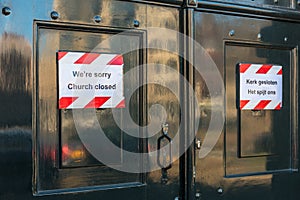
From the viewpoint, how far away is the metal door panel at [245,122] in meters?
2.29

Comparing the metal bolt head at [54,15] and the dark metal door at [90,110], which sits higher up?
the metal bolt head at [54,15]

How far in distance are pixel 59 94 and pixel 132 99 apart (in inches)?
13.8

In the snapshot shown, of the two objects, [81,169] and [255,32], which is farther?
[255,32]

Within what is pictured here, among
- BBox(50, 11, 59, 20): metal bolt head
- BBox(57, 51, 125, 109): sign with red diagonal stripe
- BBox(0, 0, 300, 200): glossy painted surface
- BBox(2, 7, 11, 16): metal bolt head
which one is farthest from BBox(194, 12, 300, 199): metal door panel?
BBox(2, 7, 11, 16): metal bolt head

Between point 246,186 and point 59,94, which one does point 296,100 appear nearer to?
point 246,186

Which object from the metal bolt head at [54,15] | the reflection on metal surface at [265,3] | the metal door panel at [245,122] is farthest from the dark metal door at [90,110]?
the reflection on metal surface at [265,3]

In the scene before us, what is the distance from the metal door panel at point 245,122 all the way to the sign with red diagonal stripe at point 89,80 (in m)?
0.43

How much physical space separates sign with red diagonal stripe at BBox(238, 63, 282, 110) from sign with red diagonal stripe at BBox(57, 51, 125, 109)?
71 cm

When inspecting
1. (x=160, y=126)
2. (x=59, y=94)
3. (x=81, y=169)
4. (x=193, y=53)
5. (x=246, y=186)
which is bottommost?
(x=246, y=186)

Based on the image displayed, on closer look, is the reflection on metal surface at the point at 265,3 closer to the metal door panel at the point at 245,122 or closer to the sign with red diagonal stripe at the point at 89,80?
the metal door panel at the point at 245,122

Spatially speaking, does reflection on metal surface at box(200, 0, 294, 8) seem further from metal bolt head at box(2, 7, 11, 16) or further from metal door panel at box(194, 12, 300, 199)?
metal bolt head at box(2, 7, 11, 16)

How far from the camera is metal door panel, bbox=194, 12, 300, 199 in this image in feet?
7.52

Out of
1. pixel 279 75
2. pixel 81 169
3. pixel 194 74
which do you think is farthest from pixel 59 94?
pixel 279 75

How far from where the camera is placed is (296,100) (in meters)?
2.64
